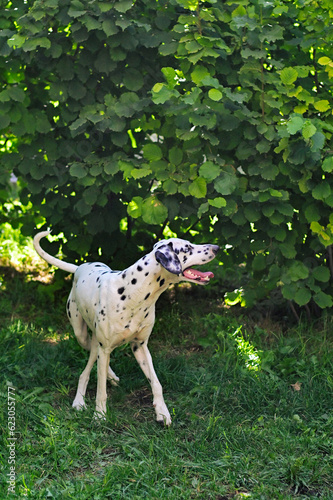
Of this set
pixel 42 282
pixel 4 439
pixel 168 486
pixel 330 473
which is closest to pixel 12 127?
pixel 42 282

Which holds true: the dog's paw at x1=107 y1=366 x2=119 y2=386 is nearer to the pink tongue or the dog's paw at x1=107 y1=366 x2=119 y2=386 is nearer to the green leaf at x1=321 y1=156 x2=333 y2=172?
the pink tongue

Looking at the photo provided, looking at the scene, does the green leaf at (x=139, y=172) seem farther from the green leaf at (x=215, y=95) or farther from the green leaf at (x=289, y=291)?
the green leaf at (x=289, y=291)

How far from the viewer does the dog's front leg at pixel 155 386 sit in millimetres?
3904

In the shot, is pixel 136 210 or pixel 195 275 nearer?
pixel 195 275

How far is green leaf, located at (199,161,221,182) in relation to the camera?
427cm

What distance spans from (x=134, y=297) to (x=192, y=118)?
127 cm

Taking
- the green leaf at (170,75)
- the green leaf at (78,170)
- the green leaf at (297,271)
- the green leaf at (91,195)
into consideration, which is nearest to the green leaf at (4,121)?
the green leaf at (78,170)

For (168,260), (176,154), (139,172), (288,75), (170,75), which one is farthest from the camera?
(176,154)

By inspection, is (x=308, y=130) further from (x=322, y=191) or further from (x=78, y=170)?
(x=78, y=170)

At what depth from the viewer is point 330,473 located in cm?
346

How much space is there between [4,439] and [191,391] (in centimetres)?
123

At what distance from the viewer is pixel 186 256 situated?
374 cm

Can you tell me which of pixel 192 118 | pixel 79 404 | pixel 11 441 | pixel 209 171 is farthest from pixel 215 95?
pixel 11 441

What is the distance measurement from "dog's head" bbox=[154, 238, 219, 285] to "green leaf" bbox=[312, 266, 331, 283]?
1.35m
